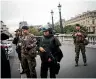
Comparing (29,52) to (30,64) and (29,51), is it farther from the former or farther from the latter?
(30,64)

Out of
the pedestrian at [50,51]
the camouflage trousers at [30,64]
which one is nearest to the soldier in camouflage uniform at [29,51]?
the camouflage trousers at [30,64]

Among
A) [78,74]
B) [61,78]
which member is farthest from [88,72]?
[61,78]

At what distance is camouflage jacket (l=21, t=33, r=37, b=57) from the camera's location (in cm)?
735

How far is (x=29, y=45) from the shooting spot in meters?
7.38

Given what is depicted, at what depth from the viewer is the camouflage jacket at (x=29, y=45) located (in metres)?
7.35

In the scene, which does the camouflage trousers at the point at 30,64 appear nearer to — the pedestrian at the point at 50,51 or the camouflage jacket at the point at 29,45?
the camouflage jacket at the point at 29,45

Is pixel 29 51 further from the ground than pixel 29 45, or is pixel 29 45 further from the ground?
pixel 29 45

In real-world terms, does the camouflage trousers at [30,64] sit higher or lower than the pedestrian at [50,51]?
lower

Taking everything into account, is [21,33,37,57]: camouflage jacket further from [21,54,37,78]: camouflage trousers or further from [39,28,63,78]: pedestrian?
[39,28,63,78]: pedestrian

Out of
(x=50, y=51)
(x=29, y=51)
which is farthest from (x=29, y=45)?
(x=50, y=51)

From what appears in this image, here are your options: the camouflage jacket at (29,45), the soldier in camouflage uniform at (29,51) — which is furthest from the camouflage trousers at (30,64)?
the camouflage jacket at (29,45)

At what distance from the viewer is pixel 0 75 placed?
14.4 feet

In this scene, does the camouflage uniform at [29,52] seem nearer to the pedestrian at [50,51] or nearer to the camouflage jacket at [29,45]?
the camouflage jacket at [29,45]

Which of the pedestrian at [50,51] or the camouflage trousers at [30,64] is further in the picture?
the camouflage trousers at [30,64]
